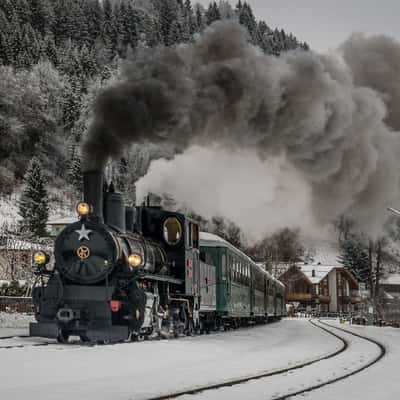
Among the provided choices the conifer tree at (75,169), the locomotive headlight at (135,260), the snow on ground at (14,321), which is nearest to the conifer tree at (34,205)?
the conifer tree at (75,169)

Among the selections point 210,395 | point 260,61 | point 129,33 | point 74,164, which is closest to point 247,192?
point 260,61

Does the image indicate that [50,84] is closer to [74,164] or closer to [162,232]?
[74,164]

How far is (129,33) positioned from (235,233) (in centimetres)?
8473

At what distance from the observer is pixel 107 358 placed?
9969mm

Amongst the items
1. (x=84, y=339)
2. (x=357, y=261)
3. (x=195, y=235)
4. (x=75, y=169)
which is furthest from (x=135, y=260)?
(x=357, y=261)

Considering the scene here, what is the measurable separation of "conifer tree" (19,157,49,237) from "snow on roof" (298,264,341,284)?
33.9 metres

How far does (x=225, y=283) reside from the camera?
19.7 meters

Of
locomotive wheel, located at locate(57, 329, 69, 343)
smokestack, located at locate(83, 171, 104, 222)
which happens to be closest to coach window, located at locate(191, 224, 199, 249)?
smokestack, located at locate(83, 171, 104, 222)

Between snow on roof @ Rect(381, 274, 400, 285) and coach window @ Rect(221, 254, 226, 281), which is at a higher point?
snow on roof @ Rect(381, 274, 400, 285)

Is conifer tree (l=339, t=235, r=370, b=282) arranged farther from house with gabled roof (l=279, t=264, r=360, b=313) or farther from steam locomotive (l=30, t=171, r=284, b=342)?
steam locomotive (l=30, t=171, r=284, b=342)

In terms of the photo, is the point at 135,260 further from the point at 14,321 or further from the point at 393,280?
the point at 393,280

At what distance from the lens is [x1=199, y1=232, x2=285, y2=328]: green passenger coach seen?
18.3 metres

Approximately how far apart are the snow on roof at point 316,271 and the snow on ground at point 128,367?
236ft

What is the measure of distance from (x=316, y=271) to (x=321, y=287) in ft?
6.91
